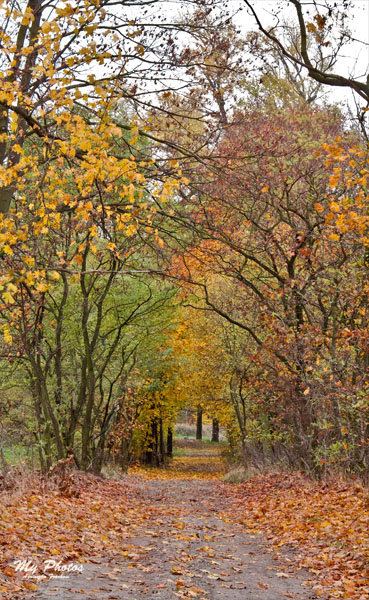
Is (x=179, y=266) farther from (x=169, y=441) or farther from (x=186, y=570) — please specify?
(x=169, y=441)

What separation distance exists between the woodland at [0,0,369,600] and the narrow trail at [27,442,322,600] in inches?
3.7

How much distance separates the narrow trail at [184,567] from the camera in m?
5.40

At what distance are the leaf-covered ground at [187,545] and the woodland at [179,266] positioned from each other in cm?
5

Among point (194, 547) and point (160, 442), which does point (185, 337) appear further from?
point (194, 547)

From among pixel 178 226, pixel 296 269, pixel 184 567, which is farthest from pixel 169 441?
pixel 184 567

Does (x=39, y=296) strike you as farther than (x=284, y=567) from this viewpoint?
Yes

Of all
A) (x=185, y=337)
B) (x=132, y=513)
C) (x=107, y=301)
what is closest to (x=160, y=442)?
(x=185, y=337)

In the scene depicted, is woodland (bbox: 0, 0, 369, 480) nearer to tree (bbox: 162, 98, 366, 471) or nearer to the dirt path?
tree (bbox: 162, 98, 366, 471)

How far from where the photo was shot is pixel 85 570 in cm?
606

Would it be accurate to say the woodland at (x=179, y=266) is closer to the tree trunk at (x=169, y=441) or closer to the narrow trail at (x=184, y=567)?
the narrow trail at (x=184, y=567)

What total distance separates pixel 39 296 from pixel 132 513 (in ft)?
14.8

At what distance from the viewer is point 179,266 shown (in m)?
12.9

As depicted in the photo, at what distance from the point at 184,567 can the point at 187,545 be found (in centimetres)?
141

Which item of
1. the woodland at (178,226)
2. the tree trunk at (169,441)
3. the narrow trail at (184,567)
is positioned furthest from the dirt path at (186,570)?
the tree trunk at (169,441)
